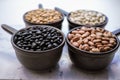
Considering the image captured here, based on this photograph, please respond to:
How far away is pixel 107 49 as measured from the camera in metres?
0.76

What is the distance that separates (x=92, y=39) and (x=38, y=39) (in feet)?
0.61

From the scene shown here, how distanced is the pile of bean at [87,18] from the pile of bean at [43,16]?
65 millimetres

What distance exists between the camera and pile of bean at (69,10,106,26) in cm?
96

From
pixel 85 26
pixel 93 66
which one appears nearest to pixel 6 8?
pixel 85 26

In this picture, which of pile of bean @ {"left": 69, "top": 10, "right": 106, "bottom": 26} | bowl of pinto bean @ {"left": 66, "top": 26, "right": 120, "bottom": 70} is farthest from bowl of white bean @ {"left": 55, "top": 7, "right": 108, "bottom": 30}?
bowl of pinto bean @ {"left": 66, "top": 26, "right": 120, "bottom": 70}

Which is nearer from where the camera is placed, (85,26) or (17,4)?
(85,26)

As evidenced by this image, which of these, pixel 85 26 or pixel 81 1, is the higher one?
pixel 85 26

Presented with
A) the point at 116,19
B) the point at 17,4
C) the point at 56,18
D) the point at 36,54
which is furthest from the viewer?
the point at 17,4

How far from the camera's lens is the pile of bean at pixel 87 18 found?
37.9 inches

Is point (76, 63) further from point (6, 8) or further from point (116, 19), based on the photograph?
point (6, 8)

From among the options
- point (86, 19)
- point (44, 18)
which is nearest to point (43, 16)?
point (44, 18)

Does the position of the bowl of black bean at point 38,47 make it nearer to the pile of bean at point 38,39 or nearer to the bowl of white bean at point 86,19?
the pile of bean at point 38,39

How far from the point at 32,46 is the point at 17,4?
68 centimetres

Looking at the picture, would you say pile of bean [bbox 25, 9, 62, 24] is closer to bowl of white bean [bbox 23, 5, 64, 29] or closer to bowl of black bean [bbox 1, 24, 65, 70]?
bowl of white bean [bbox 23, 5, 64, 29]
